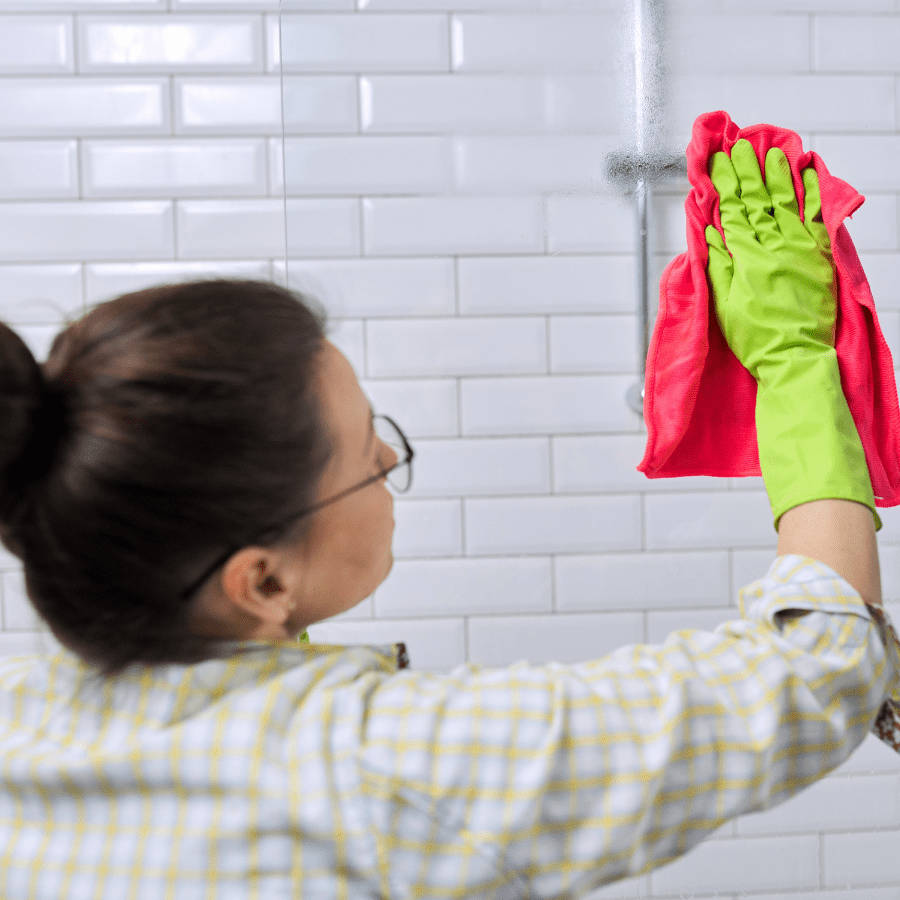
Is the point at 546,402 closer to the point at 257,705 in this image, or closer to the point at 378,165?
the point at 378,165

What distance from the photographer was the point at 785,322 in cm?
54

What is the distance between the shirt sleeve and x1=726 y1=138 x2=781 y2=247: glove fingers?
0.81 ft

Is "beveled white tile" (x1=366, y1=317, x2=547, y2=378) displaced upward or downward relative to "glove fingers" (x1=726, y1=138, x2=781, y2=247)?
downward

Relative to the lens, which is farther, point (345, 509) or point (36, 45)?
point (36, 45)

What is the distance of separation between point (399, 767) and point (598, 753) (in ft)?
0.31

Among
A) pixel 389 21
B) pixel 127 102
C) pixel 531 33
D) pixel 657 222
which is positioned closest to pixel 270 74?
pixel 127 102

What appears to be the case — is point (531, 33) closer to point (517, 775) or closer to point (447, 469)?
point (447, 469)

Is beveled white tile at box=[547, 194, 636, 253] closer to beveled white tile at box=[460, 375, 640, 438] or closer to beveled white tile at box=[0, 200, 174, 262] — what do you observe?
beveled white tile at box=[460, 375, 640, 438]

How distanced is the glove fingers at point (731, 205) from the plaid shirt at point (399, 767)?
0.25 m

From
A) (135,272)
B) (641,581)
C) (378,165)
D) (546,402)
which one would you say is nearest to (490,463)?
(546,402)

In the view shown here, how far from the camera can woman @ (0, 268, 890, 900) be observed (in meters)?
0.38

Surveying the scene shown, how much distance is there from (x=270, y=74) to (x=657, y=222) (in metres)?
0.53

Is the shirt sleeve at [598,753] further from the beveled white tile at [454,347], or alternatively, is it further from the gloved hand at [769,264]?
the beveled white tile at [454,347]

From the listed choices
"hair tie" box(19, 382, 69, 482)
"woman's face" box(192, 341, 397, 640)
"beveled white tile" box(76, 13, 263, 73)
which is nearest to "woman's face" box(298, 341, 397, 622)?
"woman's face" box(192, 341, 397, 640)
